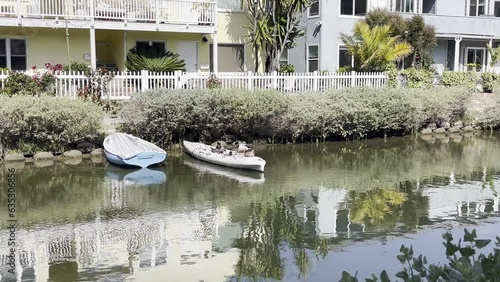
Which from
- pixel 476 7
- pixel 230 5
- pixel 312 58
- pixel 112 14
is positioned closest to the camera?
pixel 112 14

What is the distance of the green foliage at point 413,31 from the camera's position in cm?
2864

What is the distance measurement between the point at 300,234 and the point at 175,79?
12.0 metres

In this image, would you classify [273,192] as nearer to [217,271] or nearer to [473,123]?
[217,271]

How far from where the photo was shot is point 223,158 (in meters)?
16.9

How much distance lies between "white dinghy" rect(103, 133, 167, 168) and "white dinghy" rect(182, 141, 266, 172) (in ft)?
4.20

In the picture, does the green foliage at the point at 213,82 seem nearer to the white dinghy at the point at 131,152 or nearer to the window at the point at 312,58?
the white dinghy at the point at 131,152

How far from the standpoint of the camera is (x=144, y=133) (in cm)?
1934

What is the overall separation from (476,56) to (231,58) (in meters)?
16.3

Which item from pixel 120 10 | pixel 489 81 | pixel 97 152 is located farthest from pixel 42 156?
pixel 489 81

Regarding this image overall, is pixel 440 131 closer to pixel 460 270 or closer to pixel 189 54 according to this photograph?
pixel 189 54

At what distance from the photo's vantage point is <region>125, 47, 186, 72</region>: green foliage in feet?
82.0

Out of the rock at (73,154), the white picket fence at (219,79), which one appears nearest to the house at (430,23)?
the white picket fence at (219,79)

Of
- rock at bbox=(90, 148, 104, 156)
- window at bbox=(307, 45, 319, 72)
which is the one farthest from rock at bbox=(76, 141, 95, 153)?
window at bbox=(307, 45, 319, 72)

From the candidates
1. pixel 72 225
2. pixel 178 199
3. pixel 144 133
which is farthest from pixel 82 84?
pixel 72 225
